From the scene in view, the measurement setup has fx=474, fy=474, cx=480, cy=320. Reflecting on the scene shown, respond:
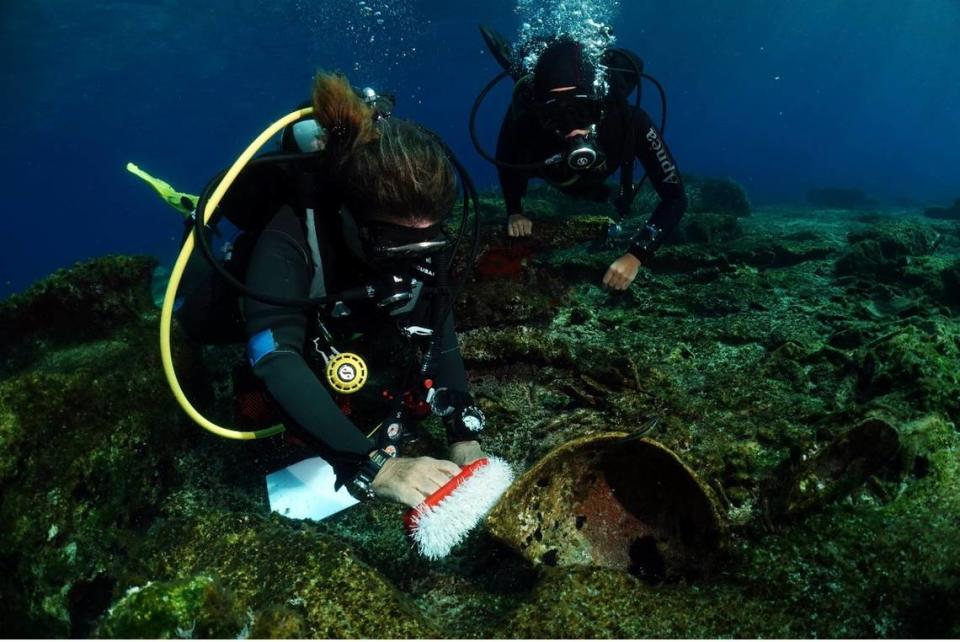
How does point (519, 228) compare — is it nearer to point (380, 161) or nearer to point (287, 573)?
point (380, 161)

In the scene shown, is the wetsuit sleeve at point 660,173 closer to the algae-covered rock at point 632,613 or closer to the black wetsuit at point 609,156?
the black wetsuit at point 609,156

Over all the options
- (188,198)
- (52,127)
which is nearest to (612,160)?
(188,198)

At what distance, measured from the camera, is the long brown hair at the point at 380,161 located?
7.47ft

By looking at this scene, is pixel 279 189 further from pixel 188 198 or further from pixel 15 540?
pixel 15 540

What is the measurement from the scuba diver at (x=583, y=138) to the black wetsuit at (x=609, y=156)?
1 centimetres

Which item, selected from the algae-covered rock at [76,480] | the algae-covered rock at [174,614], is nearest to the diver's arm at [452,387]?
the algae-covered rock at [174,614]

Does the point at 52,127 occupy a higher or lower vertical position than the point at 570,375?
lower

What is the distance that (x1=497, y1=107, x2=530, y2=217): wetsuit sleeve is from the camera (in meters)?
5.61

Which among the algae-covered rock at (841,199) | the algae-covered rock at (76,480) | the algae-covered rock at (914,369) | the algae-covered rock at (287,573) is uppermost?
the algae-covered rock at (841,199)

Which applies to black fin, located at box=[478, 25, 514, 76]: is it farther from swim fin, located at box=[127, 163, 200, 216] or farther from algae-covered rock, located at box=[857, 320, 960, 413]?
algae-covered rock, located at box=[857, 320, 960, 413]

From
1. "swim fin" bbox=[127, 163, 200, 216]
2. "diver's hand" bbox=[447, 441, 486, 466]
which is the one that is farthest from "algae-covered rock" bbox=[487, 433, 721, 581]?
"swim fin" bbox=[127, 163, 200, 216]

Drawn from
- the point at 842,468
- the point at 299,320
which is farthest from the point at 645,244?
the point at 299,320

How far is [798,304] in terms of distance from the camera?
5.37 m

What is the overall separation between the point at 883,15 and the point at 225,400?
343 feet
